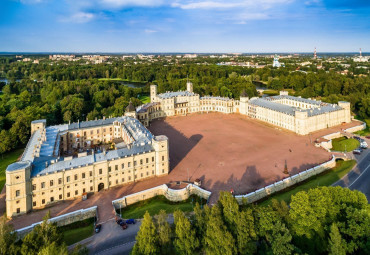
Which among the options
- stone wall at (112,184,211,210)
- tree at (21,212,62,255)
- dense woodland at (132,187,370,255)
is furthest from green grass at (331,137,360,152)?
tree at (21,212,62,255)

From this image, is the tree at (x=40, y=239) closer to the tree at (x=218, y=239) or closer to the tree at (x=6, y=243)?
the tree at (x=6, y=243)

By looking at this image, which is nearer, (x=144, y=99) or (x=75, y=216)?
(x=75, y=216)

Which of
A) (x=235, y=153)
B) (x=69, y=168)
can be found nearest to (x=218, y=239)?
(x=69, y=168)

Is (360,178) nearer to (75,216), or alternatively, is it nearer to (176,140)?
(176,140)

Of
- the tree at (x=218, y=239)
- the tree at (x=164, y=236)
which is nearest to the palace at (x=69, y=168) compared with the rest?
the tree at (x=164, y=236)

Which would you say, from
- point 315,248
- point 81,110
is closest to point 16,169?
point 315,248

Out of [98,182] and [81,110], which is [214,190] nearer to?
[98,182]

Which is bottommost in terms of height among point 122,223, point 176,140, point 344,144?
point 122,223
